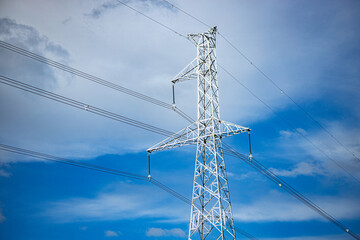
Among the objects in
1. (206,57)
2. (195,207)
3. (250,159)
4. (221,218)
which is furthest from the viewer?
(206,57)

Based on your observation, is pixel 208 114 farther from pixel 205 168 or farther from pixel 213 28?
pixel 213 28

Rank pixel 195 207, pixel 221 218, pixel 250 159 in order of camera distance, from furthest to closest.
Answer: pixel 250 159
pixel 195 207
pixel 221 218

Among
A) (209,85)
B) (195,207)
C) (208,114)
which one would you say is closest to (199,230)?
(195,207)

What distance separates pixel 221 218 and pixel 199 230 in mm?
2649

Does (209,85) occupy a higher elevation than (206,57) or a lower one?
lower

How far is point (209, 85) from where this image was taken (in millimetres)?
32594

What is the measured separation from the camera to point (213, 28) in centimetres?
3475

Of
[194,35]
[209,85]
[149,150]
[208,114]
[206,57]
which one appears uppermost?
[194,35]

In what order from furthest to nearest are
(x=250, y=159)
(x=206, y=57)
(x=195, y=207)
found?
(x=206, y=57) → (x=250, y=159) → (x=195, y=207)

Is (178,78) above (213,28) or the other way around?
the other way around

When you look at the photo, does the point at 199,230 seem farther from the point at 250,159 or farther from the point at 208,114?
the point at 208,114

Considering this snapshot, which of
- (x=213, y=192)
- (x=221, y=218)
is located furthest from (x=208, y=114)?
(x=221, y=218)

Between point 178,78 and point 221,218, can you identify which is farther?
point 178,78

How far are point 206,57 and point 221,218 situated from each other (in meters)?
15.6
